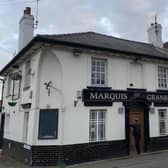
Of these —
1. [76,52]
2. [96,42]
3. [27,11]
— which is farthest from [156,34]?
[27,11]

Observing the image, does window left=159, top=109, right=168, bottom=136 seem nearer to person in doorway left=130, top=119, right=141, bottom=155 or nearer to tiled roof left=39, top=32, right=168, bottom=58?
person in doorway left=130, top=119, right=141, bottom=155

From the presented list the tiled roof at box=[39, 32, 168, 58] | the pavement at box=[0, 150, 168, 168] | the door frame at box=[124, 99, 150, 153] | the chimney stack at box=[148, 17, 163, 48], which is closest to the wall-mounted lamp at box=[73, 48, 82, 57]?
the tiled roof at box=[39, 32, 168, 58]

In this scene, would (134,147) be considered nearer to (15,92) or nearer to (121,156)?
(121,156)

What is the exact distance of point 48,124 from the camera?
33.0 feet

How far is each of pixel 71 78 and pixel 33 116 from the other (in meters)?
2.52

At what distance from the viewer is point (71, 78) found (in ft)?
34.4

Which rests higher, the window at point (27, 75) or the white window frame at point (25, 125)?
the window at point (27, 75)

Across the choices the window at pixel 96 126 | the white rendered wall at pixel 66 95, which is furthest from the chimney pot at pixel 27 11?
the window at pixel 96 126

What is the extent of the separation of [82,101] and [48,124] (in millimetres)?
1944

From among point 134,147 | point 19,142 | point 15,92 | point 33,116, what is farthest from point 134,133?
point 15,92

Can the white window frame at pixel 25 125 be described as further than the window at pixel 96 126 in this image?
Yes

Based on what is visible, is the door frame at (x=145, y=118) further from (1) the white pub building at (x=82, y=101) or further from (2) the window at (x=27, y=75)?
(2) the window at (x=27, y=75)

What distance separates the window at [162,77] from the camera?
13.5 metres

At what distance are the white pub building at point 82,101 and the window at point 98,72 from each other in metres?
0.05
